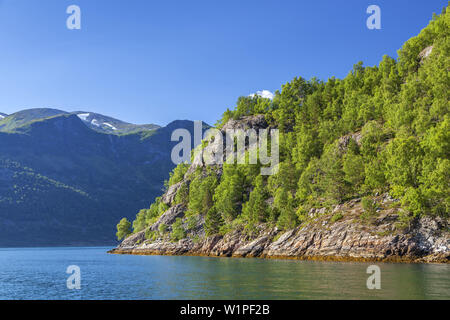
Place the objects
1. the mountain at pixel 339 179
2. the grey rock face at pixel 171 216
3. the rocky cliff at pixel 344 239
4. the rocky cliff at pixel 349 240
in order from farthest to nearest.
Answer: the grey rock face at pixel 171 216 → the mountain at pixel 339 179 → the rocky cliff at pixel 344 239 → the rocky cliff at pixel 349 240

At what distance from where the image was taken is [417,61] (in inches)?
5344

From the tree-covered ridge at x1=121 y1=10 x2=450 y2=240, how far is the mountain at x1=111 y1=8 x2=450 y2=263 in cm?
32

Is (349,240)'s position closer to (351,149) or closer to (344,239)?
(344,239)

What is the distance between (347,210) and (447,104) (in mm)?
36158

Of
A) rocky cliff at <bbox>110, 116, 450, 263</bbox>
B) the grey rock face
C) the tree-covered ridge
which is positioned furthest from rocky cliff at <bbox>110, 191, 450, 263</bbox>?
the grey rock face

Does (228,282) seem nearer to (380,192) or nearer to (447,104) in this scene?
(380,192)

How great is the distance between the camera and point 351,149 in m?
114

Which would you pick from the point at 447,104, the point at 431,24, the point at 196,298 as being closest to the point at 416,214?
the point at 447,104

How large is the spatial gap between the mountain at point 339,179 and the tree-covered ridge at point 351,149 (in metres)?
0.32

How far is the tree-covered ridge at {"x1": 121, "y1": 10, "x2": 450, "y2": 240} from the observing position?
86.2 m

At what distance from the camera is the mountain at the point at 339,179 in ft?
267

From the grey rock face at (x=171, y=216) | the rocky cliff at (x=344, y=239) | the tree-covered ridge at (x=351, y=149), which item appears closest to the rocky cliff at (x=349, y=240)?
the rocky cliff at (x=344, y=239)

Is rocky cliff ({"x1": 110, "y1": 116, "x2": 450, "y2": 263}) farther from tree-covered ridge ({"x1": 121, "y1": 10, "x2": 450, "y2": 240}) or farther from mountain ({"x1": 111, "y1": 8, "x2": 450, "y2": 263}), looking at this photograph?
tree-covered ridge ({"x1": 121, "y1": 10, "x2": 450, "y2": 240})

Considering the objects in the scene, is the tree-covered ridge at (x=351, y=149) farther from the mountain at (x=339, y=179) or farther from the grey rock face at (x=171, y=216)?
the grey rock face at (x=171, y=216)
